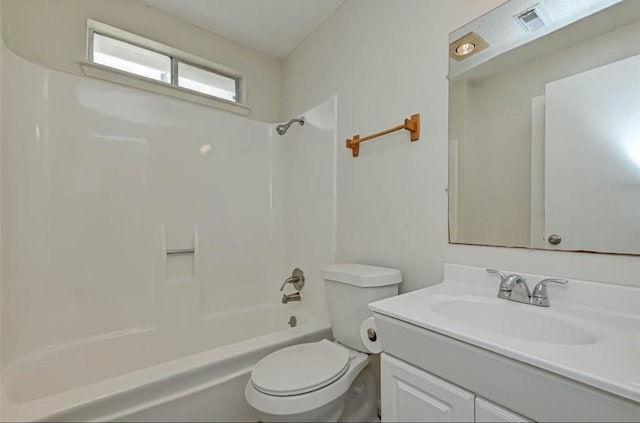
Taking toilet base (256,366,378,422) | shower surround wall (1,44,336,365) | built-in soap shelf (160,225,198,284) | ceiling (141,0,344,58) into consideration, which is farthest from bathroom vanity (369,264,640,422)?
ceiling (141,0,344,58)

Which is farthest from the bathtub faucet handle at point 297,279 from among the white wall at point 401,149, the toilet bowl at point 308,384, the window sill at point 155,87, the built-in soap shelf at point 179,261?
the window sill at point 155,87

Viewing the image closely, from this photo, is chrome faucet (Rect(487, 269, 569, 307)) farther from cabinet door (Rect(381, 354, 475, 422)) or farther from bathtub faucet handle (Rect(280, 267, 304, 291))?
bathtub faucet handle (Rect(280, 267, 304, 291))

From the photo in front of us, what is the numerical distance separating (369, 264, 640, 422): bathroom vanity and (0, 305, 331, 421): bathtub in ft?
2.32

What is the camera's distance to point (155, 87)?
1974 millimetres

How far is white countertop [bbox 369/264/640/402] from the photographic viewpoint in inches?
22.3

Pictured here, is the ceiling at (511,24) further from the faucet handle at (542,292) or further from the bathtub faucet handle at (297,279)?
the bathtub faucet handle at (297,279)

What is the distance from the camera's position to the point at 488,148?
1188mm

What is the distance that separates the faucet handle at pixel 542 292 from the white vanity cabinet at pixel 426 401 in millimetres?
418

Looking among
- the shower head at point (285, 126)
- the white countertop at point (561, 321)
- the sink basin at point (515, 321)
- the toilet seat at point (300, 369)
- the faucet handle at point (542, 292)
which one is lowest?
the toilet seat at point (300, 369)

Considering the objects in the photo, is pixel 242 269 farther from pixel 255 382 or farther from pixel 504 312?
pixel 504 312

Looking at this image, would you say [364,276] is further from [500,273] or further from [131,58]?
[131,58]

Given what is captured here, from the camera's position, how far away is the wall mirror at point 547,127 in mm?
879

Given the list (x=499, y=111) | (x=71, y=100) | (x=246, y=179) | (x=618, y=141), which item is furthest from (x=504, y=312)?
(x=71, y=100)

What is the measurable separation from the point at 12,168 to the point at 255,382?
157 cm
